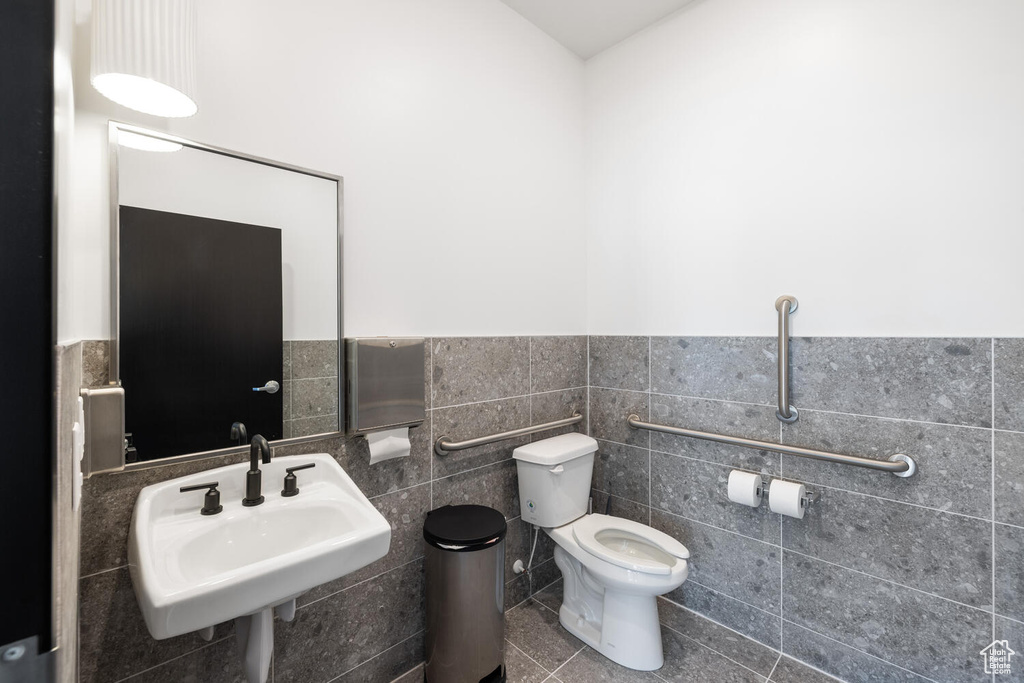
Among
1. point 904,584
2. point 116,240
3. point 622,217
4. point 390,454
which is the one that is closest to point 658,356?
point 622,217

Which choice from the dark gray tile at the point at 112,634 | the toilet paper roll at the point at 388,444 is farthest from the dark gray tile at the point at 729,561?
the dark gray tile at the point at 112,634

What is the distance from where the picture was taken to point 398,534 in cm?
152

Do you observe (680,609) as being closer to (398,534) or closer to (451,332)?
(398,534)

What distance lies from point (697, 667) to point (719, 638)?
21cm

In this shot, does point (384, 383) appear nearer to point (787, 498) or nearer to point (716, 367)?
point (716, 367)

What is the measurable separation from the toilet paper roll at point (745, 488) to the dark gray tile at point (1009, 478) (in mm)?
626

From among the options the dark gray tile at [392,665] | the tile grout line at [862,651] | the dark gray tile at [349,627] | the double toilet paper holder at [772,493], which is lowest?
the dark gray tile at [392,665]

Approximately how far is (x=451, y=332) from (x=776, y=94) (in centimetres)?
161

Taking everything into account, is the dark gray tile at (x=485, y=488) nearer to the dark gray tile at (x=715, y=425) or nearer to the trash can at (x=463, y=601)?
the trash can at (x=463, y=601)

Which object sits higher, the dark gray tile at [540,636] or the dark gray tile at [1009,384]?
the dark gray tile at [1009,384]

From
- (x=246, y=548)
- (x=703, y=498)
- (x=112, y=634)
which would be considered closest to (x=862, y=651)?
(x=703, y=498)

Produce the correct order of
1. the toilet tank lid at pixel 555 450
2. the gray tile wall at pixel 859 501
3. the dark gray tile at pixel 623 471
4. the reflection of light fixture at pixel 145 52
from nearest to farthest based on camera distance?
the reflection of light fixture at pixel 145 52 → the gray tile wall at pixel 859 501 → the toilet tank lid at pixel 555 450 → the dark gray tile at pixel 623 471

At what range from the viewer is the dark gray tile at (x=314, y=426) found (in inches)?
51.7

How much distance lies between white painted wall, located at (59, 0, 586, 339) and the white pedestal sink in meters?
0.48
